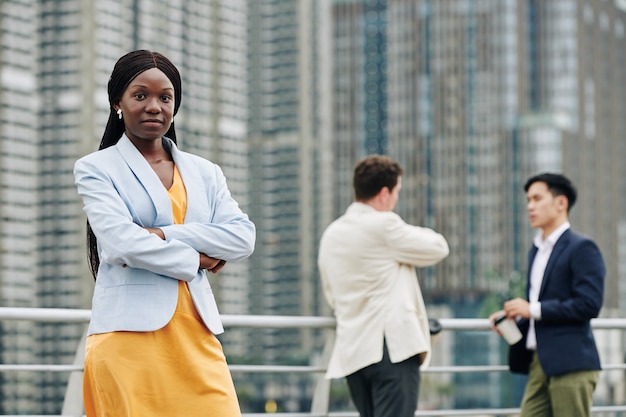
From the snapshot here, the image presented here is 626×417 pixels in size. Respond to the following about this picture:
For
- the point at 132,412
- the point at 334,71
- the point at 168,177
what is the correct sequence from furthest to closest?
the point at 334,71, the point at 168,177, the point at 132,412

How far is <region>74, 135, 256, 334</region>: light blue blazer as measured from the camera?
3129mm

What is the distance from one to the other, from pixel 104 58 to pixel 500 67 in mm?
35118

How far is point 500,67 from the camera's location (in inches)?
4286

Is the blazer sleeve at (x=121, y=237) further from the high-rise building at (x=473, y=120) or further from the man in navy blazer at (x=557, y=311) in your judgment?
the high-rise building at (x=473, y=120)

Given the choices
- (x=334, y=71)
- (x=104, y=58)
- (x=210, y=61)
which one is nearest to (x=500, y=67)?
(x=334, y=71)

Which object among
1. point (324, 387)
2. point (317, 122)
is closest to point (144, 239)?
point (324, 387)

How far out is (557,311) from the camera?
17.1 feet

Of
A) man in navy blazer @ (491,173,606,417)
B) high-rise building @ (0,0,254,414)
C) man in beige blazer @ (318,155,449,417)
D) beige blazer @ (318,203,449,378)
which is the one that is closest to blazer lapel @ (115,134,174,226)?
man in beige blazer @ (318,155,449,417)

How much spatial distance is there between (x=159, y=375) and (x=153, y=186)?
488mm

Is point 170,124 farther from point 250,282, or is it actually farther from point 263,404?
point 250,282

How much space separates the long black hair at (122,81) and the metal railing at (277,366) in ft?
4.40

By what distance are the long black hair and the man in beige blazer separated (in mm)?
1871

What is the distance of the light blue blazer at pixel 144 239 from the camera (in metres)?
3.13

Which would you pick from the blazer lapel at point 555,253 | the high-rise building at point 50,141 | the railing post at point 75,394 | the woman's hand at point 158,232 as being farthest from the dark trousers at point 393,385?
the high-rise building at point 50,141
